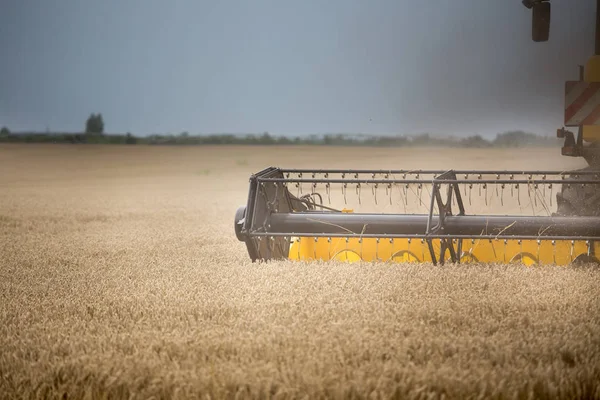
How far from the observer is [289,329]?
3.78m

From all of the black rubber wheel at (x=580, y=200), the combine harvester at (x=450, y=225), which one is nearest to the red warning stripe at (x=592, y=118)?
the combine harvester at (x=450, y=225)

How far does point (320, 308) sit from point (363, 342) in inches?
31.2

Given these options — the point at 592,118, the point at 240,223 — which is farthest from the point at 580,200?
the point at 240,223

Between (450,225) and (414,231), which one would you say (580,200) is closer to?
(450,225)

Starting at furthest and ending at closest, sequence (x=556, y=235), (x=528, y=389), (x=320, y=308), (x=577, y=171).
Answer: (x=577, y=171) < (x=556, y=235) < (x=320, y=308) < (x=528, y=389)

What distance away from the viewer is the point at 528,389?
2.97m

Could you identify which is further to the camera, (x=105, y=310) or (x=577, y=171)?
(x=577, y=171)

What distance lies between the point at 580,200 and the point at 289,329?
4106mm

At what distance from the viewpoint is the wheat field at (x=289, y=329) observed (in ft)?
9.98

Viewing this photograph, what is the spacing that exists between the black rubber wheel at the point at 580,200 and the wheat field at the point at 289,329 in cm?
112

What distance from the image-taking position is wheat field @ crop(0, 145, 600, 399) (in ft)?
9.98

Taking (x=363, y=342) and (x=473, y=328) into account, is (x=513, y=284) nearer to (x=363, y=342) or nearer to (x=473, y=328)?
(x=473, y=328)

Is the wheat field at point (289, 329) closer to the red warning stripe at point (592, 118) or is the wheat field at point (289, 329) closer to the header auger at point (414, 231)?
the header auger at point (414, 231)

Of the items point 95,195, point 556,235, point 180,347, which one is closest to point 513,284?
point 556,235
